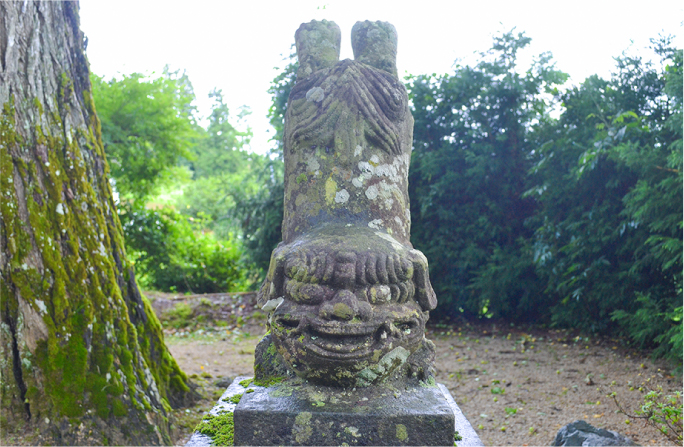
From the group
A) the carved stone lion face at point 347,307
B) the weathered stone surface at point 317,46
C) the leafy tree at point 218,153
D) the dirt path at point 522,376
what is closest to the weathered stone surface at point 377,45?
the weathered stone surface at point 317,46

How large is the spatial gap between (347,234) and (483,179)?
16.9 feet

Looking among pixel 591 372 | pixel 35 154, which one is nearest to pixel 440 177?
pixel 591 372

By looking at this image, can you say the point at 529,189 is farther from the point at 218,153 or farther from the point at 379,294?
the point at 218,153

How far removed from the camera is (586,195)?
5.84 m

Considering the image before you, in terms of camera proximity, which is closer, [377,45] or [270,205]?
[377,45]

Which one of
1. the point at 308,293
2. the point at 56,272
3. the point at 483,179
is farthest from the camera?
the point at 483,179

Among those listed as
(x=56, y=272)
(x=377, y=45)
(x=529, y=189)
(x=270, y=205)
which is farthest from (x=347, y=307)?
(x=270, y=205)

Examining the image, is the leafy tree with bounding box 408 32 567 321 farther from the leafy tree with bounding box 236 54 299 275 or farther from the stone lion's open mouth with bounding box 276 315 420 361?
the stone lion's open mouth with bounding box 276 315 420 361

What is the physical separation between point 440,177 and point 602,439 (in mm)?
4373

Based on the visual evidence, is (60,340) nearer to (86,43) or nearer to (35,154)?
(35,154)

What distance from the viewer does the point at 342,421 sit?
1826 millimetres

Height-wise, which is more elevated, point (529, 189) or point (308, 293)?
point (529, 189)

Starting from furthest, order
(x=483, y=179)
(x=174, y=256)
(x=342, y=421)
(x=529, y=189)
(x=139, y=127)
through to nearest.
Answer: (x=174, y=256) → (x=139, y=127) → (x=483, y=179) → (x=529, y=189) → (x=342, y=421)

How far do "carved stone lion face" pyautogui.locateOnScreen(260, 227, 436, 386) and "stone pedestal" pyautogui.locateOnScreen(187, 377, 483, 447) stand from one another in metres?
0.09
